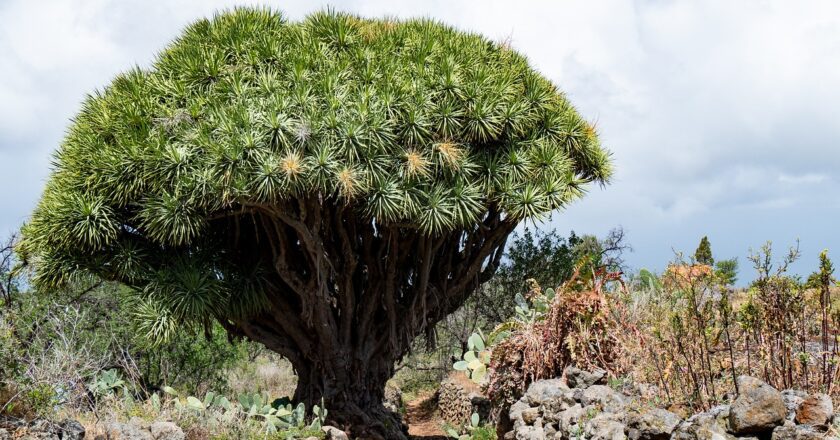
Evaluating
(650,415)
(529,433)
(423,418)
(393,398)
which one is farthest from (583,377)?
(393,398)

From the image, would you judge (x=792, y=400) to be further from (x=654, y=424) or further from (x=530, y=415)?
A: (x=530, y=415)

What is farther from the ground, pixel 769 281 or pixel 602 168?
pixel 602 168

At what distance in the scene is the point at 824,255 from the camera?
214 inches

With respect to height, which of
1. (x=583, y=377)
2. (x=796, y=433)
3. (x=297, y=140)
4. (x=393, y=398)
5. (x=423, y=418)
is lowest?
(x=796, y=433)

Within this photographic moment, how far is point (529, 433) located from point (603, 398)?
777mm

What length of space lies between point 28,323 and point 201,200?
492 centimetres

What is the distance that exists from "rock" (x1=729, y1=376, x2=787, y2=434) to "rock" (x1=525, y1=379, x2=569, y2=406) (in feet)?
5.69

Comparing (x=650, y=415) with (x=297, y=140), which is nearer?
(x=650, y=415)

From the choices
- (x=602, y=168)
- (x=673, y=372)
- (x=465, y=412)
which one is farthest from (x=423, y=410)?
(x=673, y=372)

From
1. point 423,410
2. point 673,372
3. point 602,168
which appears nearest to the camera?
point 673,372

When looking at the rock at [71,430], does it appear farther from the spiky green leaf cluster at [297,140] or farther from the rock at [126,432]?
the spiky green leaf cluster at [297,140]

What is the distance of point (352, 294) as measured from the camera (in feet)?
36.7

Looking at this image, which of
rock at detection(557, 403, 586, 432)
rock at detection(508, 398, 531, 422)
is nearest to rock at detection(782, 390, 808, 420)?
rock at detection(557, 403, 586, 432)

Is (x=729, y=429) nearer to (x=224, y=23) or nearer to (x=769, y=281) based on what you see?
(x=769, y=281)
